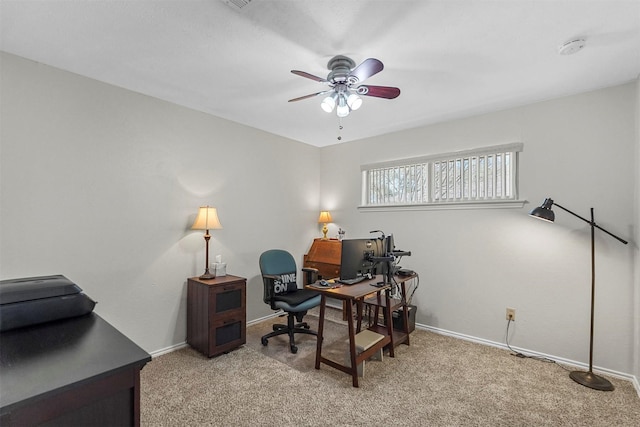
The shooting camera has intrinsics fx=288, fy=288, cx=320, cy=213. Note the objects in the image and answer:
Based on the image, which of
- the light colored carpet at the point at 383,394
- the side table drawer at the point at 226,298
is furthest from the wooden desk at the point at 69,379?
the side table drawer at the point at 226,298

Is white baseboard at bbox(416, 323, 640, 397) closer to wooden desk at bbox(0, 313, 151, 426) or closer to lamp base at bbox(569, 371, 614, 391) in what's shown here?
lamp base at bbox(569, 371, 614, 391)

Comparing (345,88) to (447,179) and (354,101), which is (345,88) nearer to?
(354,101)

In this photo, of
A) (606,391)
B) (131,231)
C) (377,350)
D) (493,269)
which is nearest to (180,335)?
(131,231)

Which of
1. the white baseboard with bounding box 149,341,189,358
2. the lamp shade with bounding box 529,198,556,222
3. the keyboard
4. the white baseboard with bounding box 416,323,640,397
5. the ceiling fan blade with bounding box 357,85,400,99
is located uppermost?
the ceiling fan blade with bounding box 357,85,400,99

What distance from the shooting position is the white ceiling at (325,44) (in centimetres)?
167

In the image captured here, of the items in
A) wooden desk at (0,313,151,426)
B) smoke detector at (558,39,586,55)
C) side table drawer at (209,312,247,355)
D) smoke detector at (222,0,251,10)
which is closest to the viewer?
wooden desk at (0,313,151,426)

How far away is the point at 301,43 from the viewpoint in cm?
197

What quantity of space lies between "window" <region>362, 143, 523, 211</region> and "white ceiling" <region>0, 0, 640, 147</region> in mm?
644

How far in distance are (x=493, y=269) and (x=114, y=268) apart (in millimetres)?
3769

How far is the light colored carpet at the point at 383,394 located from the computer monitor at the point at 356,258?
0.86 meters

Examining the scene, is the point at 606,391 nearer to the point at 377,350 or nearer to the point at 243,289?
the point at 377,350

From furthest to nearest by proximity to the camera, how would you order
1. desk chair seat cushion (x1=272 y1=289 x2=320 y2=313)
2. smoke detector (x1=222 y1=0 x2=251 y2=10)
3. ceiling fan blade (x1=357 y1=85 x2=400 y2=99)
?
desk chair seat cushion (x1=272 y1=289 x2=320 y2=313)
ceiling fan blade (x1=357 y1=85 x2=400 y2=99)
smoke detector (x1=222 y1=0 x2=251 y2=10)

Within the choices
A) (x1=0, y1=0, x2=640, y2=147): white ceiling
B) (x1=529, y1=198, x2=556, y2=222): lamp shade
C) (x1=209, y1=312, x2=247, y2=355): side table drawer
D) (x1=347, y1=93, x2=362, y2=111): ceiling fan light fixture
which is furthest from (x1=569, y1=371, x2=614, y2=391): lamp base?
(x1=209, y1=312, x2=247, y2=355): side table drawer

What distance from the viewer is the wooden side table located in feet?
9.04
